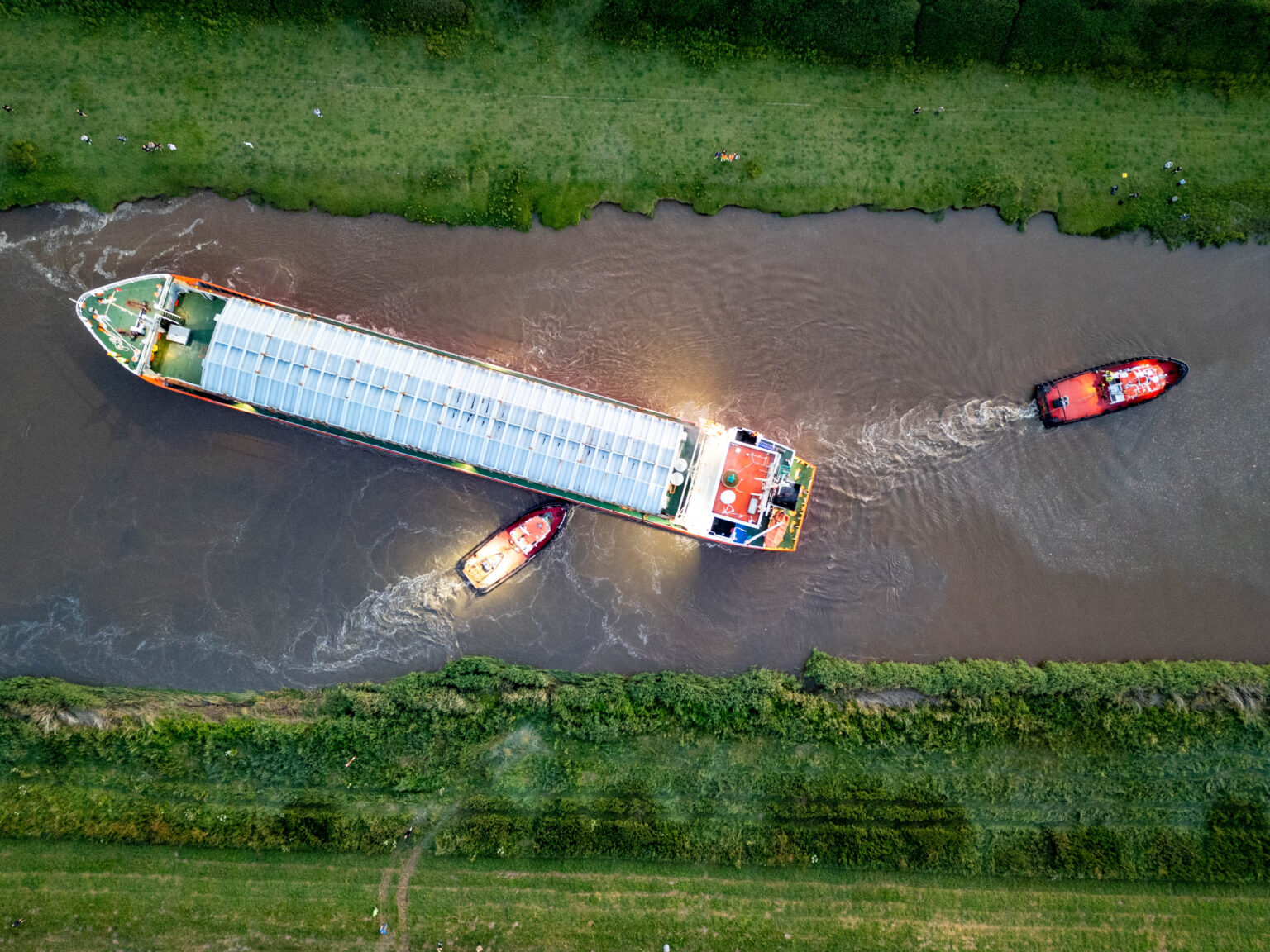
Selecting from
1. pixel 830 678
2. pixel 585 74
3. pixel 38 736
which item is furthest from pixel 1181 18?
pixel 38 736

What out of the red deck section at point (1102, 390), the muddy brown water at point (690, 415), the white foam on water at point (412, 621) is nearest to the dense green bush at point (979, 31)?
the muddy brown water at point (690, 415)

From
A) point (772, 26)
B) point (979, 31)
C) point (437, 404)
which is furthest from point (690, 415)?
point (979, 31)

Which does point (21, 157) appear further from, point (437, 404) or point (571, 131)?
point (571, 131)

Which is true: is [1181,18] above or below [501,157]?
above

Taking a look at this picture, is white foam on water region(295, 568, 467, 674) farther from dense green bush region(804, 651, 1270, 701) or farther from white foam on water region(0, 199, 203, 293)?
white foam on water region(0, 199, 203, 293)

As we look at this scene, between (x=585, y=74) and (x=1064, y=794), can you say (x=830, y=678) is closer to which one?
(x=1064, y=794)

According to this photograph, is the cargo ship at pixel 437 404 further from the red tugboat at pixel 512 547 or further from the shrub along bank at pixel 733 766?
the shrub along bank at pixel 733 766
